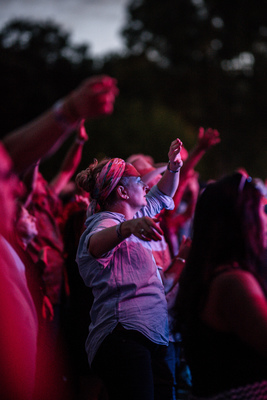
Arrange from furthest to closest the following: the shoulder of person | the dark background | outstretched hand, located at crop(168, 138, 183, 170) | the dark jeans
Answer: the dark background < outstretched hand, located at crop(168, 138, 183, 170) < the dark jeans < the shoulder of person

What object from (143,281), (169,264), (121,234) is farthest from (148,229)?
(169,264)

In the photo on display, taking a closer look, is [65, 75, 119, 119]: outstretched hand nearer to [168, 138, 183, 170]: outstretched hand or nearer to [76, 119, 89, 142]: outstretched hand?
[168, 138, 183, 170]: outstretched hand

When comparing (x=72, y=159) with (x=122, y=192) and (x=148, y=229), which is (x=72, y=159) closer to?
(x=122, y=192)

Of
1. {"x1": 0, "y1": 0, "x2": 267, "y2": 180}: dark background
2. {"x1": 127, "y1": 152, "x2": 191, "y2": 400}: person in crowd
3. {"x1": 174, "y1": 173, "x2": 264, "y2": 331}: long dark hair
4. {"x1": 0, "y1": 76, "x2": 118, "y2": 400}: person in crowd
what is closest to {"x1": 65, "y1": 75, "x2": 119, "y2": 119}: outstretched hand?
{"x1": 0, "y1": 76, "x2": 118, "y2": 400}: person in crowd

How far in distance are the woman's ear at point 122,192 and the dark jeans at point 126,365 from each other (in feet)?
2.41

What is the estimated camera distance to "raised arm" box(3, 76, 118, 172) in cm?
168

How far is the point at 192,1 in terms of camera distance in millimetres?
27234

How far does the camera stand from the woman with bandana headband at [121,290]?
89.1 inches

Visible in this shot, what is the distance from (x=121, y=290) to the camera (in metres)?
2.39

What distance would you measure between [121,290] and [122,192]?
1.88 feet

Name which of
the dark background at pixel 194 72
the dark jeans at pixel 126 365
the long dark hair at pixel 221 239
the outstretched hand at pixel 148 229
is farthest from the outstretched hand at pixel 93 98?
the dark background at pixel 194 72

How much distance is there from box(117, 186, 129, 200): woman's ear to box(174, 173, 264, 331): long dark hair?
1.97ft

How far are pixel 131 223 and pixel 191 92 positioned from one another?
87.3 ft

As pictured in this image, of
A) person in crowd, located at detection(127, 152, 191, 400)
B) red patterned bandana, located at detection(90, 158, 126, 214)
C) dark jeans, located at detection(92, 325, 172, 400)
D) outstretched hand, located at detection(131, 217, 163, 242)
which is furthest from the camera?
person in crowd, located at detection(127, 152, 191, 400)
